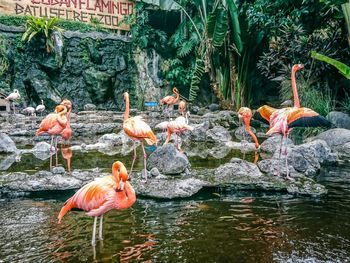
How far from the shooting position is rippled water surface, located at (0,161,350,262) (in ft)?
10.3

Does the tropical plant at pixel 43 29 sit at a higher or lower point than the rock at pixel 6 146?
higher

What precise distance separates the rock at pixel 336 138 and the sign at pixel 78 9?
40.0ft

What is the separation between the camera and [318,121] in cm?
595

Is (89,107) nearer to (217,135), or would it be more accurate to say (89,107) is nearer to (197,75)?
(197,75)

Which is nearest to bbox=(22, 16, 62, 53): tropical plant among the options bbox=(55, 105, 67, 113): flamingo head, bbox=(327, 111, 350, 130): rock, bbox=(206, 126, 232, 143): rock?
bbox=(206, 126, 232, 143): rock

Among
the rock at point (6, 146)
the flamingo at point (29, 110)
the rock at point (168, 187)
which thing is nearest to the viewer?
the rock at point (168, 187)

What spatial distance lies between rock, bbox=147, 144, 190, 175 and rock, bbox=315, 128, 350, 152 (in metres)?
4.00

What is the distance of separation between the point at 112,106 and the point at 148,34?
3539 mm

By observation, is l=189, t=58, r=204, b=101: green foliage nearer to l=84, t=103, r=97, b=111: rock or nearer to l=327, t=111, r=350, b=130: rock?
l=84, t=103, r=97, b=111: rock

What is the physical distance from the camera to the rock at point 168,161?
554 cm

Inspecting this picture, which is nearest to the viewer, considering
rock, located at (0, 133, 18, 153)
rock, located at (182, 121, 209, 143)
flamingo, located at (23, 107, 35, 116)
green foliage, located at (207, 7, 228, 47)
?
rock, located at (0, 133, 18, 153)

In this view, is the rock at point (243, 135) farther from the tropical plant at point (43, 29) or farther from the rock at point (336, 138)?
the tropical plant at point (43, 29)

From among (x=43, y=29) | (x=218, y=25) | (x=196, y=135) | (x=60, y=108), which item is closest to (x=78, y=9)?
(x=43, y=29)

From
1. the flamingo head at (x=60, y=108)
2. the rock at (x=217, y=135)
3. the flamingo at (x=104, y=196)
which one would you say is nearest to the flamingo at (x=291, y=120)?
the flamingo at (x=104, y=196)
